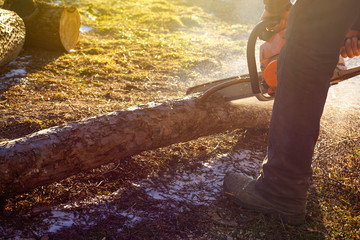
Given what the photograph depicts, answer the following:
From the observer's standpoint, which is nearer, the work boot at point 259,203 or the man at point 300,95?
the man at point 300,95

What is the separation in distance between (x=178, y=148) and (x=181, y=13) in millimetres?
8093

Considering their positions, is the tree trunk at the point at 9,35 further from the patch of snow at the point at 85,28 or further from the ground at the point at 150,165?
the patch of snow at the point at 85,28

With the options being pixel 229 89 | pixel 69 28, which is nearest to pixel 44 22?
pixel 69 28

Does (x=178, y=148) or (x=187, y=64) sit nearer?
(x=178, y=148)

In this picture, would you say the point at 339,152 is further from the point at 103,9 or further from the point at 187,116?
the point at 103,9

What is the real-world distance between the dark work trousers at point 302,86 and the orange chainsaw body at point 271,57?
49cm

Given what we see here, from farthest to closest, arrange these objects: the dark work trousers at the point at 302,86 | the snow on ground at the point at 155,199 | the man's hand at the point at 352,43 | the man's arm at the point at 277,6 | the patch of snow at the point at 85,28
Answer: the patch of snow at the point at 85,28 < the man's arm at the point at 277,6 < the snow on ground at the point at 155,199 < the man's hand at the point at 352,43 < the dark work trousers at the point at 302,86

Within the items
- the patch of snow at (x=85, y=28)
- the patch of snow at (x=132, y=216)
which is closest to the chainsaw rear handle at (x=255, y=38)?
the patch of snow at (x=132, y=216)

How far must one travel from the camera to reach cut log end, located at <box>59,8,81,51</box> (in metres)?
5.08

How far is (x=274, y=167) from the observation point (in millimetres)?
1712

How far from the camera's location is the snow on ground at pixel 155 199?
1.75 m

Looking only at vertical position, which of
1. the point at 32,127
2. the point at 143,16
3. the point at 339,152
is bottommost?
the point at 339,152

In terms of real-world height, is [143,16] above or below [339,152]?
above

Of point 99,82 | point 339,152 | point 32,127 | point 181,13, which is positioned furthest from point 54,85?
point 181,13
